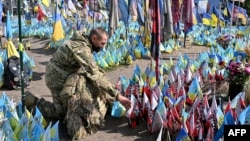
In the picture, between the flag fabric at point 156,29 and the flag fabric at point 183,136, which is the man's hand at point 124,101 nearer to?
the flag fabric at point 183,136

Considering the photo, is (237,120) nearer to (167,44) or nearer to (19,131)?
(19,131)

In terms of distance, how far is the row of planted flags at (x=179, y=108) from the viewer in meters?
3.57

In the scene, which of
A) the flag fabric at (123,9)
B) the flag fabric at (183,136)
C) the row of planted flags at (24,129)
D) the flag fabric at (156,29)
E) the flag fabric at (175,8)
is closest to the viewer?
the row of planted flags at (24,129)

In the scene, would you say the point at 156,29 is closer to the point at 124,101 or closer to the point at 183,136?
the point at 124,101

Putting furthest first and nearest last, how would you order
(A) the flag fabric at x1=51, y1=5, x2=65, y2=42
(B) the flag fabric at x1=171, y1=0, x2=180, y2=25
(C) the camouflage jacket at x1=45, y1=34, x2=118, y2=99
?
(B) the flag fabric at x1=171, y1=0, x2=180, y2=25
(A) the flag fabric at x1=51, y1=5, x2=65, y2=42
(C) the camouflage jacket at x1=45, y1=34, x2=118, y2=99

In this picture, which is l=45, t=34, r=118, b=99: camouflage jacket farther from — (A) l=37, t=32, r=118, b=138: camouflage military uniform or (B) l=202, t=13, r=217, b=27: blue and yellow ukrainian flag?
(B) l=202, t=13, r=217, b=27: blue and yellow ukrainian flag

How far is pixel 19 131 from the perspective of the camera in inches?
132

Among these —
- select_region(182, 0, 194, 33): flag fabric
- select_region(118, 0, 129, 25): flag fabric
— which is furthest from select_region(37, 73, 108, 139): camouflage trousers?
select_region(118, 0, 129, 25): flag fabric

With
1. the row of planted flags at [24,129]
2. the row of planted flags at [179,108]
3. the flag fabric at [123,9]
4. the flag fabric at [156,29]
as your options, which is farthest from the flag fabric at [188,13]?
the row of planted flags at [24,129]

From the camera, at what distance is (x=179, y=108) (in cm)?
405

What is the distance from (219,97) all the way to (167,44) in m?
5.91

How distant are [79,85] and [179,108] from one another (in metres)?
1.18

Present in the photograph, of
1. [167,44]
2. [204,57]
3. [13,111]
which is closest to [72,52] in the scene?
[13,111]

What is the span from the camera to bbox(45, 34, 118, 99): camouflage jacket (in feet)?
12.6
